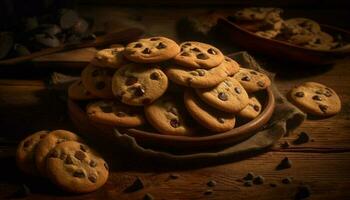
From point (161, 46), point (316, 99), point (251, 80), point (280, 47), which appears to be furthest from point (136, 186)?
point (280, 47)

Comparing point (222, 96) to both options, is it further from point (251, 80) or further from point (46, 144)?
point (46, 144)

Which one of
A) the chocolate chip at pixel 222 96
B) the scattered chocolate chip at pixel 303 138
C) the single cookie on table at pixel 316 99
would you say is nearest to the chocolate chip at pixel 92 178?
the chocolate chip at pixel 222 96

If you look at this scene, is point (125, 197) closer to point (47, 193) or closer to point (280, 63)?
point (47, 193)

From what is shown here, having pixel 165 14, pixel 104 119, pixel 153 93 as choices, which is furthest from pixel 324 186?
pixel 165 14

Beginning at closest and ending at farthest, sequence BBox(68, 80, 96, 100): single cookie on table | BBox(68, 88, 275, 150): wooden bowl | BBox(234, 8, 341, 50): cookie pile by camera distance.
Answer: BBox(68, 88, 275, 150): wooden bowl
BBox(68, 80, 96, 100): single cookie on table
BBox(234, 8, 341, 50): cookie pile

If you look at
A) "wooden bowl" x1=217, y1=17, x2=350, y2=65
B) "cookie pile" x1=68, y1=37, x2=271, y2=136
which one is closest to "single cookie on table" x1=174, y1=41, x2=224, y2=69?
"cookie pile" x1=68, y1=37, x2=271, y2=136

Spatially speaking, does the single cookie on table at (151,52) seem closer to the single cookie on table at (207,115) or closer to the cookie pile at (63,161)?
the single cookie on table at (207,115)

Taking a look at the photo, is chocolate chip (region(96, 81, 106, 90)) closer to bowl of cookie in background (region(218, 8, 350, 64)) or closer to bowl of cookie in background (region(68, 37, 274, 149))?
bowl of cookie in background (region(68, 37, 274, 149))
